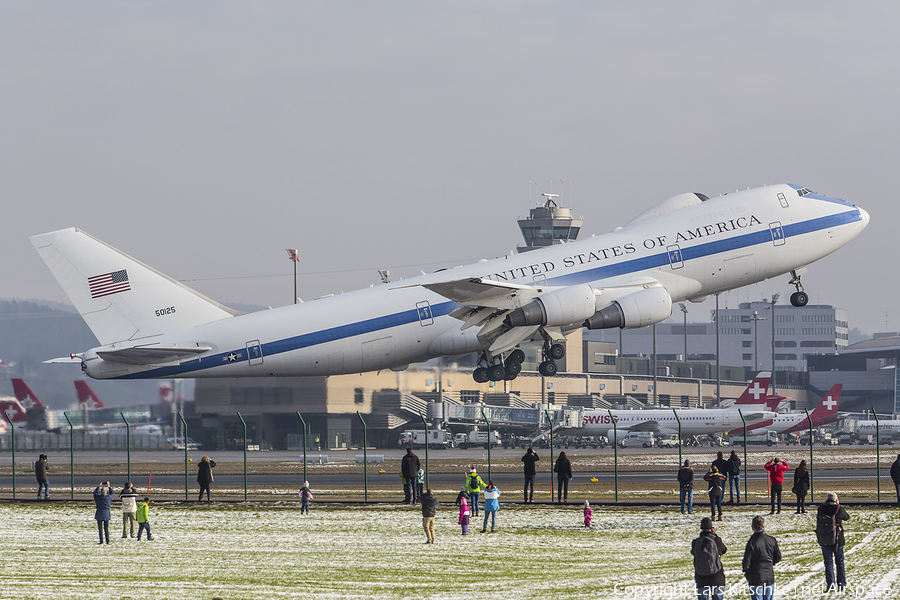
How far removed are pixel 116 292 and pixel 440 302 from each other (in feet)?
41.0

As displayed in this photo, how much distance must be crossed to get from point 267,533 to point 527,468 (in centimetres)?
1049

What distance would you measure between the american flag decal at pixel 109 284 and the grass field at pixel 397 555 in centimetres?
884

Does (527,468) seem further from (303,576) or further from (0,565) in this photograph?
(0,565)

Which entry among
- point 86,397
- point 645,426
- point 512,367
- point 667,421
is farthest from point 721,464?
point 667,421

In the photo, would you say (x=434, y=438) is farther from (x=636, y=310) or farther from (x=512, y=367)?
(x=636, y=310)

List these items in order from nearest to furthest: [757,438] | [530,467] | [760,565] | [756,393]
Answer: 1. [760,565]
2. [530,467]
3. [757,438]
4. [756,393]

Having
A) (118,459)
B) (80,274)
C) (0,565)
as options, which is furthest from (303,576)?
(118,459)

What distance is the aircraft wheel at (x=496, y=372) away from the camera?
43.9 meters

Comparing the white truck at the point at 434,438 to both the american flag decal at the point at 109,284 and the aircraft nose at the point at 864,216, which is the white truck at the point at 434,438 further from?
the aircraft nose at the point at 864,216

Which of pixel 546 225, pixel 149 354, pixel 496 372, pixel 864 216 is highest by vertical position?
pixel 546 225

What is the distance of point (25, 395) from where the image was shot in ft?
233

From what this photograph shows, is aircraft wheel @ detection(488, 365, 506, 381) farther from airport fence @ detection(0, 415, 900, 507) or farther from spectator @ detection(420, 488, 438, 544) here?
spectator @ detection(420, 488, 438, 544)

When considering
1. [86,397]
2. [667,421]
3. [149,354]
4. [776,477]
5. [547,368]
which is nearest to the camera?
[776,477]

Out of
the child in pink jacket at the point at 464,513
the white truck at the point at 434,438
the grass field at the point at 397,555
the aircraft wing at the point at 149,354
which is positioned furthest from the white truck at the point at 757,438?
the child in pink jacket at the point at 464,513
